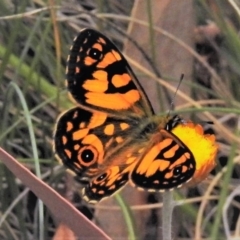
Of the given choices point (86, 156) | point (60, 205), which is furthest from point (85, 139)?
point (60, 205)

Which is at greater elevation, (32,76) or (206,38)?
(32,76)

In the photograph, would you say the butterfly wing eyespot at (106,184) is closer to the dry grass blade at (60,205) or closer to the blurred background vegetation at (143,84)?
the dry grass blade at (60,205)

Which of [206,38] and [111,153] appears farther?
[206,38]

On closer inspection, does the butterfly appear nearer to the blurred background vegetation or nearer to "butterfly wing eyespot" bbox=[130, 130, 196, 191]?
"butterfly wing eyespot" bbox=[130, 130, 196, 191]

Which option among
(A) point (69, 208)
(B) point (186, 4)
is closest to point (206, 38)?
(B) point (186, 4)

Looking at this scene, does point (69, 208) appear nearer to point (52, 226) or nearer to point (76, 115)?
point (76, 115)

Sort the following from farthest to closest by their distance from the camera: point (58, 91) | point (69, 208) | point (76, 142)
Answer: point (58, 91)
point (76, 142)
point (69, 208)

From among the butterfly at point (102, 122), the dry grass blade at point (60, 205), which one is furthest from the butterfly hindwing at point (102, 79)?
the dry grass blade at point (60, 205)
